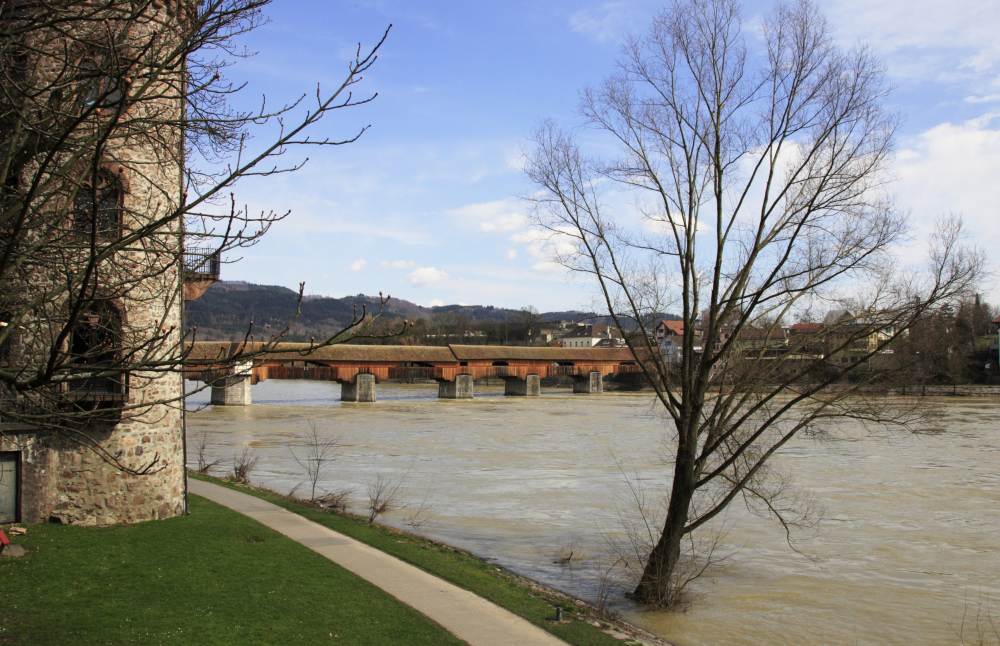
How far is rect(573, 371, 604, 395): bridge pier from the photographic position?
232ft

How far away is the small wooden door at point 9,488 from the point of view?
11.4 m

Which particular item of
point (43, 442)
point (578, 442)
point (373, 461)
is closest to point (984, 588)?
point (43, 442)

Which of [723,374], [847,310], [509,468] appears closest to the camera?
[847,310]

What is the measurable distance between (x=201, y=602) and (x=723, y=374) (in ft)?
22.3

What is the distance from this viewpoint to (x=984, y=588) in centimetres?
1251

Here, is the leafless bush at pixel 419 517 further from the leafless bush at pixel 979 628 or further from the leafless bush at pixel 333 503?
the leafless bush at pixel 979 628

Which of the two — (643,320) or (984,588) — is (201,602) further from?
(984,588)

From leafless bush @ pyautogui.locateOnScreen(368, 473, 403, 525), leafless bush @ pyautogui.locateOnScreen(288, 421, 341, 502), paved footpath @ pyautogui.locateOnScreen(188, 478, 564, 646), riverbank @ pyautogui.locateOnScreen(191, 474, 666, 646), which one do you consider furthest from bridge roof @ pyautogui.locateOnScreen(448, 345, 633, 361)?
paved footpath @ pyautogui.locateOnScreen(188, 478, 564, 646)

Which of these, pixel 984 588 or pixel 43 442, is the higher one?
pixel 43 442

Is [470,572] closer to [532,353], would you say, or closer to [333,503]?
[333,503]

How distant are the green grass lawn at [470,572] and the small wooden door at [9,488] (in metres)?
4.55

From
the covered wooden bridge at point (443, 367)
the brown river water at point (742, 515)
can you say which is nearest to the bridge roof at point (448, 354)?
the covered wooden bridge at point (443, 367)

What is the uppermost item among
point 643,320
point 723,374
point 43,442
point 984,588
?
point 643,320

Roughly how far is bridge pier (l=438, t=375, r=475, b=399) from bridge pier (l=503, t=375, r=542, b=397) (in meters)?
5.49
